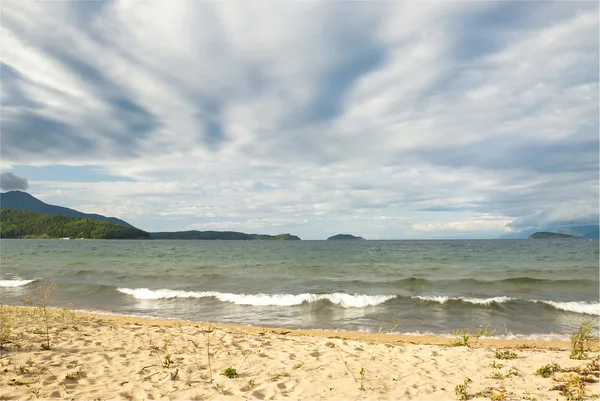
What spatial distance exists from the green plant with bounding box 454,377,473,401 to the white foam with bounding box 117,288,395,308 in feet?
39.6

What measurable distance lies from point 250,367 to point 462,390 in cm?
457

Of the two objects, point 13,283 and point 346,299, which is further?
point 13,283

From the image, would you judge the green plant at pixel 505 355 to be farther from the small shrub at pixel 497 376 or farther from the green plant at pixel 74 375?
the green plant at pixel 74 375

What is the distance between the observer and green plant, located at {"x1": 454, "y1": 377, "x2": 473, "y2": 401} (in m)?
6.14

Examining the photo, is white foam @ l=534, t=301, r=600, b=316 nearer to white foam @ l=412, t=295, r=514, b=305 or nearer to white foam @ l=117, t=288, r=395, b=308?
white foam @ l=412, t=295, r=514, b=305

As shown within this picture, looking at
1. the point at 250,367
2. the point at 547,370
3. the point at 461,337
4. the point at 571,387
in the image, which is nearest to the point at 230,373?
the point at 250,367

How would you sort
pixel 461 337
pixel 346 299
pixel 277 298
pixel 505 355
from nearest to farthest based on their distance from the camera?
1. pixel 505 355
2. pixel 461 337
3. pixel 346 299
4. pixel 277 298

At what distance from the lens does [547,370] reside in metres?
7.48

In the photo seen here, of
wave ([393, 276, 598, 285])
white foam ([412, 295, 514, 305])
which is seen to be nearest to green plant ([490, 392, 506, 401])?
white foam ([412, 295, 514, 305])

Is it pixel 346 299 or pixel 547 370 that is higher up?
pixel 547 370

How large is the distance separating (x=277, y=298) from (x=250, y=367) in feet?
42.8

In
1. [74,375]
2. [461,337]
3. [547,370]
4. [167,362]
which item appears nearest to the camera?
[74,375]

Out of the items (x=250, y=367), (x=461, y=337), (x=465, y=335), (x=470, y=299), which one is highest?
(x=250, y=367)

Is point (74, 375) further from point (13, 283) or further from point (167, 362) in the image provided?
point (13, 283)
